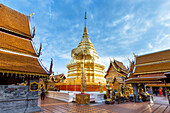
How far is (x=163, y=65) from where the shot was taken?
10109 mm

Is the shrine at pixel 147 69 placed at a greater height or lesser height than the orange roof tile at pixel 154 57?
lesser

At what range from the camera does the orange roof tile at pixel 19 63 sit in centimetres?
532

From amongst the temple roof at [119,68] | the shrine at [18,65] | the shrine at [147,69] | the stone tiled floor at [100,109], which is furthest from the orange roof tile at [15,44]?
the temple roof at [119,68]

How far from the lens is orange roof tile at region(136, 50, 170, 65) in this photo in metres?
10.9

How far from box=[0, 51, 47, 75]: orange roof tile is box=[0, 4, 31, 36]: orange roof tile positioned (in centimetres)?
229

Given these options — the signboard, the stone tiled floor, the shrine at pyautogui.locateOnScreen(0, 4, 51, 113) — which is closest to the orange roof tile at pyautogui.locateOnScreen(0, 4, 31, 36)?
the shrine at pyautogui.locateOnScreen(0, 4, 51, 113)

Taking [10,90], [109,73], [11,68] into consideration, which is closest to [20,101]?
[10,90]

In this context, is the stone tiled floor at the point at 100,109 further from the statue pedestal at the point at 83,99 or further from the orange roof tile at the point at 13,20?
the orange roof tile at the point at 13,20

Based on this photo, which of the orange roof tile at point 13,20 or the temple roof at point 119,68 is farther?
the temple roof at point 119,68

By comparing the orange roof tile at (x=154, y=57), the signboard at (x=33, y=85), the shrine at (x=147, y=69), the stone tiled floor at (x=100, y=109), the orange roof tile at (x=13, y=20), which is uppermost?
the orange roof tile at (x=13, y=20)

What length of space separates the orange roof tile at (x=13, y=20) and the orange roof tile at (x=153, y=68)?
12.0m

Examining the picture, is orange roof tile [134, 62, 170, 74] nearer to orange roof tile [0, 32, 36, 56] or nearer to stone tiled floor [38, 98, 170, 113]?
stone tiled floor [38, 98, 170, 113]

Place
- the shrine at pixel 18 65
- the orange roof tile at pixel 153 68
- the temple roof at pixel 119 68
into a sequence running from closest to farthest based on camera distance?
the shrine at pixel 18 65 → the orange roof tile at pixel 153 68 → the temple roof at pixel 119 68

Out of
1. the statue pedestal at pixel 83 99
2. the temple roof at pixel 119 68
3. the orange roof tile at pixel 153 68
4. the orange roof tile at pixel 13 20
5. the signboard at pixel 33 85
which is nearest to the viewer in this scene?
the signboard at pixel 33 85
